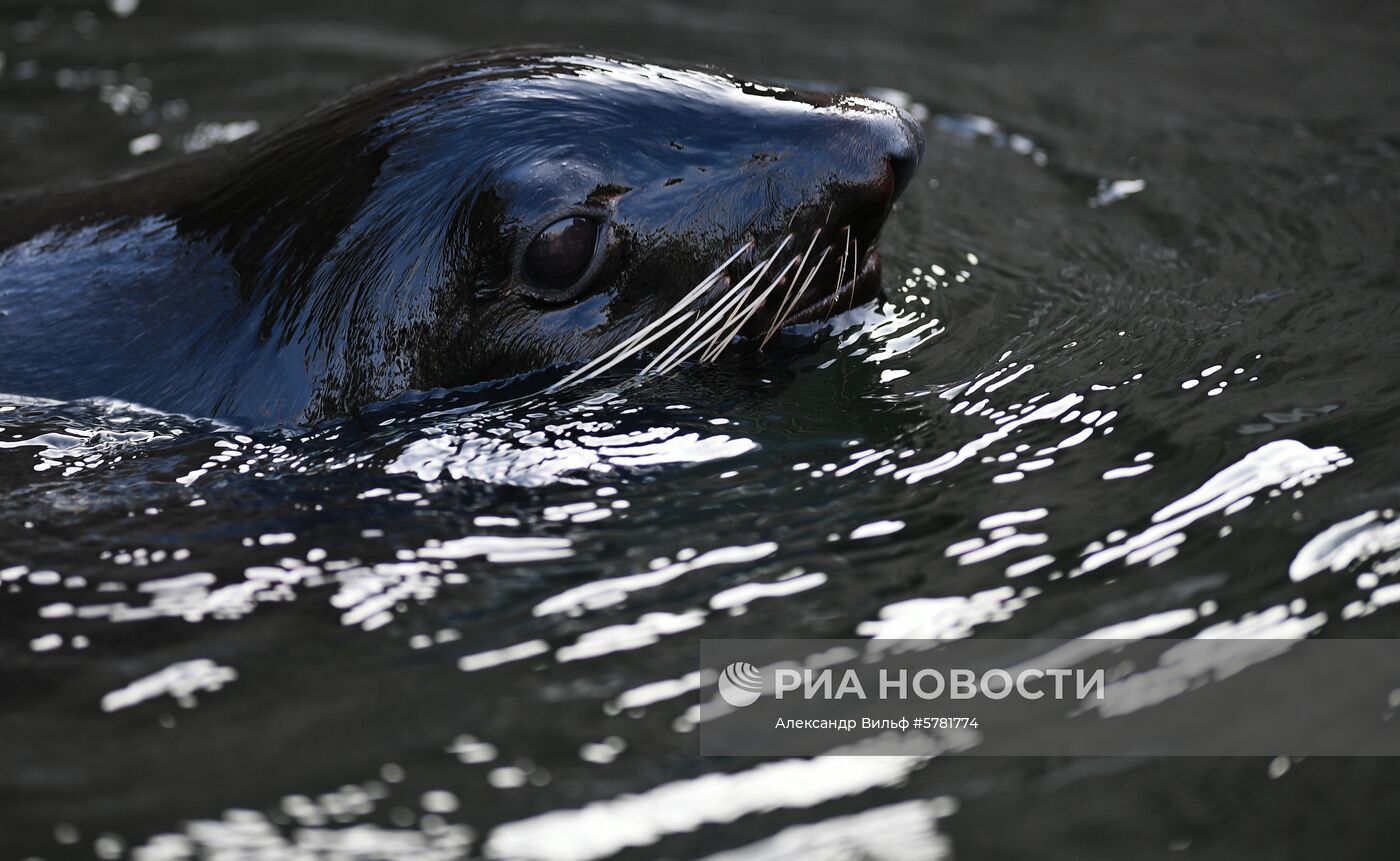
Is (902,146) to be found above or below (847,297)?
above

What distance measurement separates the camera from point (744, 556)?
3.33 meters

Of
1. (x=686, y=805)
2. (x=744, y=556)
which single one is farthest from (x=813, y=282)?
(x=686, y=805)

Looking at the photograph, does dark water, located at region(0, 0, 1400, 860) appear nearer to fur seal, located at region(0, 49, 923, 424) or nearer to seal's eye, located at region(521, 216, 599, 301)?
fur seal, located at region(0, 49, 923, 424)

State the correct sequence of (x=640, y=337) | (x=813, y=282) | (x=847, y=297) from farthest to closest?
(x=847, y=297) < (x=813, y=282) < (x=640, y=337)

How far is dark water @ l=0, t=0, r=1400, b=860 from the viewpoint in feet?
8.71

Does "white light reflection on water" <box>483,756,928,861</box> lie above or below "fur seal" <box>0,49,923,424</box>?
below

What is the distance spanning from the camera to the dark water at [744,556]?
8.71 feet

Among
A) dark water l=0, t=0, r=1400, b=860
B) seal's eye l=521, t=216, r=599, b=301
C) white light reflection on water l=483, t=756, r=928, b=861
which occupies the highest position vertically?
seal's eye l=521, t=216, r=599, b=301

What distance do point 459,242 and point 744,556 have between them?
119cm

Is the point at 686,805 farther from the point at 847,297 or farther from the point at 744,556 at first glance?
the point at 847,297

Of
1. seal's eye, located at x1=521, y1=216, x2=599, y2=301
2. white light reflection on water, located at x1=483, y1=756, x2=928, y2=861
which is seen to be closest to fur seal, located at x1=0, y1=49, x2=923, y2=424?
seal's eye, located at x1=521, y1=216, x2=599, y2=301

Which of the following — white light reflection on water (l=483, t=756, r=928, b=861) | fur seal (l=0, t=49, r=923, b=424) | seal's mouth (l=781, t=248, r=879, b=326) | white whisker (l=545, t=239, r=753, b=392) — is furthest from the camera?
seal's mouth (l=781, t=248, r=879, b=326)

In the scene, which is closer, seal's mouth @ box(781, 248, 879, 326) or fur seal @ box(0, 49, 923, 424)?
fur seal @ box(0, 49, 923, 424)

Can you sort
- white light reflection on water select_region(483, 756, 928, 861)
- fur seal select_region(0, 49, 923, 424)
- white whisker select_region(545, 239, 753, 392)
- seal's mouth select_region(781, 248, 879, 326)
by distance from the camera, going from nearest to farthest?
white light reflection on water select_region(483, 756, 928, 861)
fur seal select_region(0, 49, 923, 424)
white whisker select_region(545, 239, 753, 392)
seal's mouth select_region(781, 248, 879, 326)
